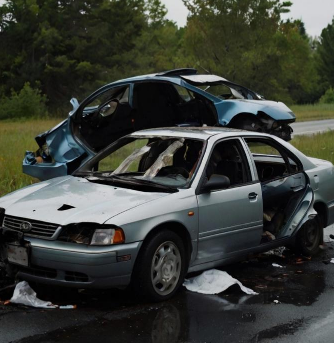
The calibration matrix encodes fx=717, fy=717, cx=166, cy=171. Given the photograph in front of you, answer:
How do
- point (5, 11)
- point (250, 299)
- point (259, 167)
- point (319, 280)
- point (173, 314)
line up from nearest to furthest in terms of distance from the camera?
point (173, 314) → point (250, 299) → point (319, 280) → point (259, 167) → point (5, 11)

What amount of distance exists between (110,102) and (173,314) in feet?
19.6

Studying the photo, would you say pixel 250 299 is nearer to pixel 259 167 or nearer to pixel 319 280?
pixel 319 280

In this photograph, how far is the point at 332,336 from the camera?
5.29m

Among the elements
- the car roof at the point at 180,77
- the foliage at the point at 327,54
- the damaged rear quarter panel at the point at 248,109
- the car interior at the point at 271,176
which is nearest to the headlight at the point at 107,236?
the car interior at the point at 271,176

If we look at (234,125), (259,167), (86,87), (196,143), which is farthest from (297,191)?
(86,87)

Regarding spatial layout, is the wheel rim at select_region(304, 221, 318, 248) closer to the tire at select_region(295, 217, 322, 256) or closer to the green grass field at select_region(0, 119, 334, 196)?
the tire at select_region(295, 217, 322, 256)

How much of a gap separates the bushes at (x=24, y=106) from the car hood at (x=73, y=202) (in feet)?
102

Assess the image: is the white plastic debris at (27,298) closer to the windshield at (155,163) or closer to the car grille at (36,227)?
the car grille at (36,227)

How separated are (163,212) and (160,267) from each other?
47 centimetres

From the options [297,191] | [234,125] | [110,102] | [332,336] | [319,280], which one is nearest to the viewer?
[332,336]

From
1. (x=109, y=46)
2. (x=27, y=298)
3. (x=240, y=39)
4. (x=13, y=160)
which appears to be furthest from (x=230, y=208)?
(x=109, y=46)

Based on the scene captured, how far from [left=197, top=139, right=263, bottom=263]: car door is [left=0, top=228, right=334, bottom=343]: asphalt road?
0.42 metres

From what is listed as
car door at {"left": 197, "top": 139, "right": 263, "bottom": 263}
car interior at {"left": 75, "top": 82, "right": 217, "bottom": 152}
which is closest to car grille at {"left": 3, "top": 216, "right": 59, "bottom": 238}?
car door at {"left": 197, "top": 139, "right": 263, "bottom": 263}

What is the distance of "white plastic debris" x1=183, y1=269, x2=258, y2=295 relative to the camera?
6.50m
